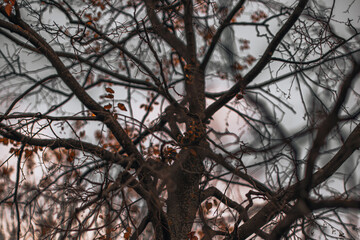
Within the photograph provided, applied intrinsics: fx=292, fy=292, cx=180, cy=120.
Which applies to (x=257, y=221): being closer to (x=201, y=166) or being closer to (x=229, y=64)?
(x=201, y=166)

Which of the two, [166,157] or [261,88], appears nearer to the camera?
[166,157]

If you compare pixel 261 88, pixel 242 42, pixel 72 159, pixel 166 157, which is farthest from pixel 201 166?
pixel 242 42

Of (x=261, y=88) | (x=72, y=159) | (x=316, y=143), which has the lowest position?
(x=316, y=143)

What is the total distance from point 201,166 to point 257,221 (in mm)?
1449

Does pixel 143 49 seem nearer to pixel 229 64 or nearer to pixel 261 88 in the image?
pixel 229 64

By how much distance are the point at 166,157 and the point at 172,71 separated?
334cm

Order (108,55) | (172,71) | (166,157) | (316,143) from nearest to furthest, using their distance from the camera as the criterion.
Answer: (316,143), (166,157), (108,55), (172,71)

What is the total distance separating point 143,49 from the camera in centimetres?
517

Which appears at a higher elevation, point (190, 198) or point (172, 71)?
point (172, 71)

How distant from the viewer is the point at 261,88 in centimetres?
545

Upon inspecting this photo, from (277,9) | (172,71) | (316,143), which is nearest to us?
(316,143)

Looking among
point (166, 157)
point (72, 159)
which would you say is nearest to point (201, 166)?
point (166, 157)

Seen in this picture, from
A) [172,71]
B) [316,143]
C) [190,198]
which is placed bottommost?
[316,143]

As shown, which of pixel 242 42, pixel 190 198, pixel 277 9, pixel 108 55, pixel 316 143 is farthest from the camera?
pixel 242 42
